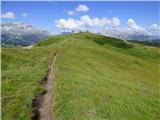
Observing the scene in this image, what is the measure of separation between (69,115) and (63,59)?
39.2 meters

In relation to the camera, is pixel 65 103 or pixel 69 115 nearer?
pixel 69 115

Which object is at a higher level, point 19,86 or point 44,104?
point 19,86

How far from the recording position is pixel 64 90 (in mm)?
40594

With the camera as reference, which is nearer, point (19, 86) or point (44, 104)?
point (44, 104)

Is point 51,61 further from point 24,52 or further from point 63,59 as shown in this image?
point 24,52

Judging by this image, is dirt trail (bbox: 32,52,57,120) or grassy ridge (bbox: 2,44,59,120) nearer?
dirt trail (bbox: 32,52,57,120)

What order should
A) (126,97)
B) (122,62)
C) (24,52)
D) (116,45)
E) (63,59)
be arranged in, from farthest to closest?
(116,45) → (122,62) → (24,52) → (63,59) → (126,97)

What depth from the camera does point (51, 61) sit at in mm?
67500

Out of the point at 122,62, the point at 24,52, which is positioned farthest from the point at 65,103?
the point at 122,62

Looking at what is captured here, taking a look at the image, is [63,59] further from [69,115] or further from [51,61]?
[69,115]

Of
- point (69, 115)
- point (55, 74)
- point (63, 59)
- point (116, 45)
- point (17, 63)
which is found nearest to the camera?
point (69, 115)

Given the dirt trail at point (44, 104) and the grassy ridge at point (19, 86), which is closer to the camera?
the dirt trail at point (44, 104)

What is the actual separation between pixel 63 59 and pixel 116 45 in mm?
66496

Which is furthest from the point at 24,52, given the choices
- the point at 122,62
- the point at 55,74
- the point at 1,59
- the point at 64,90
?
the point at 64,90
